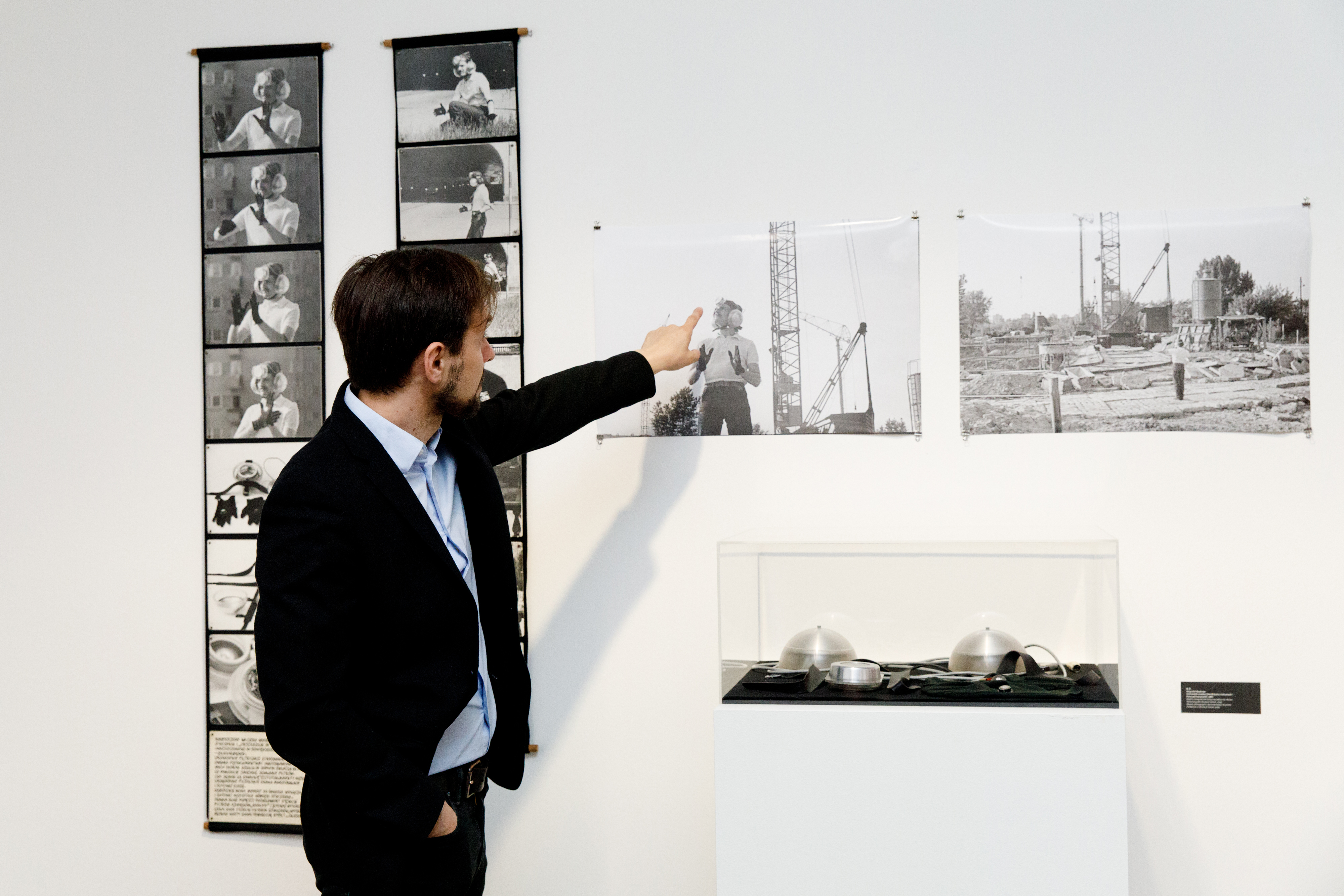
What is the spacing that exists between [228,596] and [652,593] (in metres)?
1.10

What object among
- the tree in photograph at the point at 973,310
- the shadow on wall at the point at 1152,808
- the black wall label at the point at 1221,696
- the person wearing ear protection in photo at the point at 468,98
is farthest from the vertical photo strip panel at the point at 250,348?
the black wall label at the point at 1221,696

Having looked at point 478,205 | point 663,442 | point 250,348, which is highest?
point 478,205

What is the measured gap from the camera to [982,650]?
2.00 metres

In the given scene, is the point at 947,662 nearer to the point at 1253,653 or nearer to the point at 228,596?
the point at 1253,653

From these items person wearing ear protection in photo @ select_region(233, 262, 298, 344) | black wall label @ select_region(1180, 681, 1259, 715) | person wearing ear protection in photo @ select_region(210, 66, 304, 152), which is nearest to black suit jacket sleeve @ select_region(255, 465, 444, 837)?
person wearing ear protection in photo @ select_region(233, 262, 298, 344)

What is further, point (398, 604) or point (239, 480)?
point (239, 480)

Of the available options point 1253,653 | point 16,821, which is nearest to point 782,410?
point 1253,653

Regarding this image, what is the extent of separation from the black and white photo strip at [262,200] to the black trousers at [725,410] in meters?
1.08

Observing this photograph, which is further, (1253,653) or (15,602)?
(15,602)

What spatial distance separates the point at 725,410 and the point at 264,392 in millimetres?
1188

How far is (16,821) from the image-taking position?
8.39 ft

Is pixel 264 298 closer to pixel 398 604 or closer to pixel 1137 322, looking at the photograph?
pixel 398 604

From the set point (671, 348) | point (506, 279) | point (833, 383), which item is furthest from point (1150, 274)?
point (506, 279)

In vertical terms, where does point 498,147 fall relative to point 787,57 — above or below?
below
